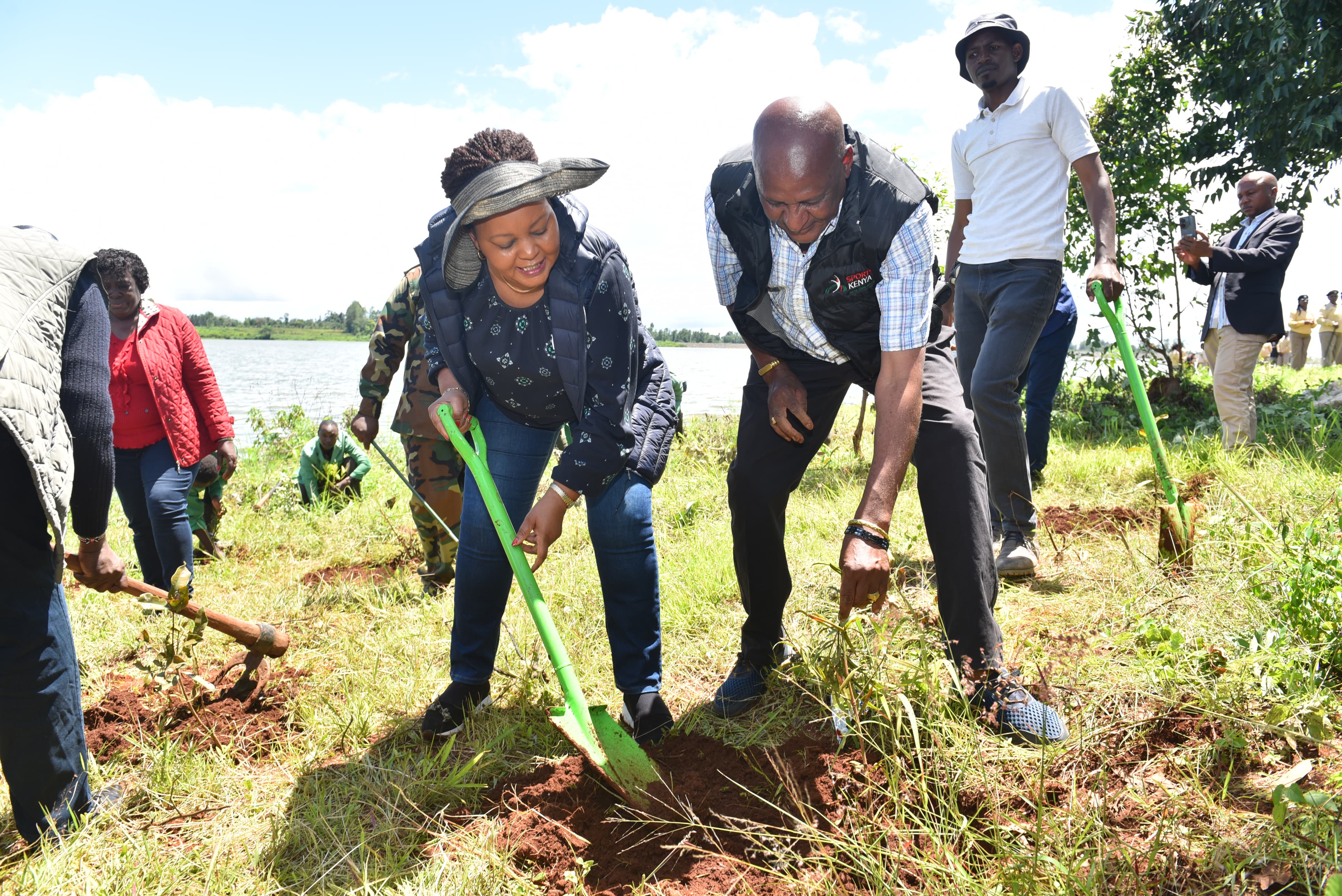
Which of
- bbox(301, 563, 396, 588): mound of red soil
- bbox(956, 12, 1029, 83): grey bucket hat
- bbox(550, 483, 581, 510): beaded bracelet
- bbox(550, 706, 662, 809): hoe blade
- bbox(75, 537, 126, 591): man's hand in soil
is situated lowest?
bbox(301, 563, 396, 588): mound of red soil

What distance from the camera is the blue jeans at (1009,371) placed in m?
3.30

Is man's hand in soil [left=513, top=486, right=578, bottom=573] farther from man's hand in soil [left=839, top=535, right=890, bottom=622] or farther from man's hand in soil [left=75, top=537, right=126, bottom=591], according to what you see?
man's hand in soil [left=75, top=537, right=126, bottom=591]

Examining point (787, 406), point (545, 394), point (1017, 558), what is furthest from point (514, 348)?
point (1017, 558)

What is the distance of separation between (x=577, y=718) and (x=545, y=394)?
943 mm

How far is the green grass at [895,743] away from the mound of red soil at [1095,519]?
0.29 feet

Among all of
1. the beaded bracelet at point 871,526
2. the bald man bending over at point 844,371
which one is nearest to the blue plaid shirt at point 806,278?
the bald man bending over at point 844,371

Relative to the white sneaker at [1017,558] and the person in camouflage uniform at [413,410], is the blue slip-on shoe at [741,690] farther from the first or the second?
the person in camouflage uniform at [413,410]

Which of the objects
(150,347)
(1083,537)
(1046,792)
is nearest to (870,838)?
(1046,792)

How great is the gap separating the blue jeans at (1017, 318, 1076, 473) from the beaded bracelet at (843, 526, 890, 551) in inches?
126

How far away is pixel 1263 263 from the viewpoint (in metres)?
5.27

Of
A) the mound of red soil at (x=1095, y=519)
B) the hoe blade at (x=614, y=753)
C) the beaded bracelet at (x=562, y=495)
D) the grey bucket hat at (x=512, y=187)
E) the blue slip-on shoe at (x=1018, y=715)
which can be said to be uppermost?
the grey bucket hat at (x=512, y=187)

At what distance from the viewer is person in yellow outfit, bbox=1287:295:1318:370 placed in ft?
46.1

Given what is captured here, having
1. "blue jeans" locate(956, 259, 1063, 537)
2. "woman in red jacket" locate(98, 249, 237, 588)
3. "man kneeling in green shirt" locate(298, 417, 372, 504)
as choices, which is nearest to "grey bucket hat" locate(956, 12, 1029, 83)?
"blue jeans" locate(956, 259, 1063, 537)

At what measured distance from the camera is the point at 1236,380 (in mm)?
5316
